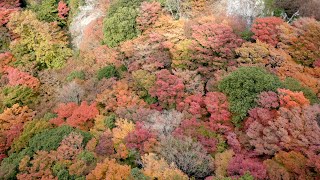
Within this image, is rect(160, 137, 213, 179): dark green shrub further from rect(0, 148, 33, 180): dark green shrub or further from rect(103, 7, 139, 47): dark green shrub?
rect(103, 7, 139, 47): dark green shrub

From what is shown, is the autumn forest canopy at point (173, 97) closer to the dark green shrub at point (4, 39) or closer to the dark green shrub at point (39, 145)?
the dark green shrub at point (39, 145)

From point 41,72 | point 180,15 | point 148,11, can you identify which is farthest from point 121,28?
point 41,72

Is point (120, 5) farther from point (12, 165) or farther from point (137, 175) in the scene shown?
point (137, 175)

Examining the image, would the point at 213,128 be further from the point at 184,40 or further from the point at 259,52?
the point at 184,40

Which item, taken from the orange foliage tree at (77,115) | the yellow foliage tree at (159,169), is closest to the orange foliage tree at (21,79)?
the orange foliage tree at (77,115)

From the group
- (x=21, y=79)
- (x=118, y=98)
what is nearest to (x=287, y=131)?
(x=118, y=98)

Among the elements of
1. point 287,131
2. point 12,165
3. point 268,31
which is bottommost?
point 12,165
